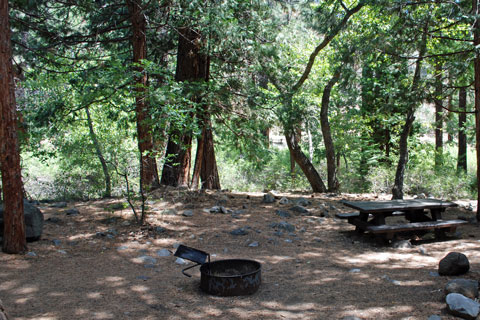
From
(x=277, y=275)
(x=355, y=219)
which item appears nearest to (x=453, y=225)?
(x=355, y=219)

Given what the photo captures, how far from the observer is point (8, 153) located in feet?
18.7

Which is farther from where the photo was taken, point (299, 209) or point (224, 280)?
point (299, 209)

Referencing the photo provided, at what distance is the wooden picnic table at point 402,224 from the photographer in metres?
7.01

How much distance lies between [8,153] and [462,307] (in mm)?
5809

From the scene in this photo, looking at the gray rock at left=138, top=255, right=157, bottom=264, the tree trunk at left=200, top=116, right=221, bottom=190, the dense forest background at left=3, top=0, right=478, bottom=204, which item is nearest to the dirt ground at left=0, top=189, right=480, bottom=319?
the gray rock at left=138, top=255, right=157, bottom=264

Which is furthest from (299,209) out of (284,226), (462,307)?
(462,307)

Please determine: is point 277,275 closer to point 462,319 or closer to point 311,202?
point 462,319

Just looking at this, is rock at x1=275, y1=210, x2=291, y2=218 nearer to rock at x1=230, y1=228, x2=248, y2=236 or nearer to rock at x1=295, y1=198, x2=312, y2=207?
rock at x1=295, y1=198, x2=312, y2=207

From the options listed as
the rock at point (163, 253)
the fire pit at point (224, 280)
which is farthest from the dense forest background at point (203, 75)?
the fire pit at point (224, 280)

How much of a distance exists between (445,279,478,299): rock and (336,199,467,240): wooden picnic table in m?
2.67

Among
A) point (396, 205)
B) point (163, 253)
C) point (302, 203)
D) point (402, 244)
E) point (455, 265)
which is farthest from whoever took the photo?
point (302, 203)

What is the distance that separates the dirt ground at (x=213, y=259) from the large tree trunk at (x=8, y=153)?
35 centimetres

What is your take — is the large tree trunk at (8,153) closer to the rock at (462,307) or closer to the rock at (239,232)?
the rock at (239,232)

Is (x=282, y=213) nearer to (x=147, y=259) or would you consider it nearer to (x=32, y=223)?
(x=147, y=259)
